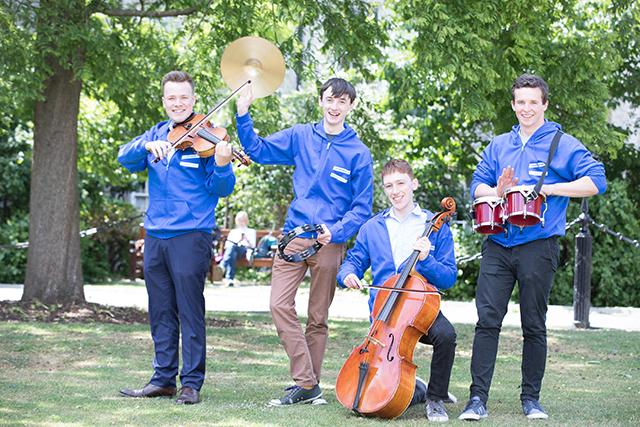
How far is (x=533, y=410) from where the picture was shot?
3.93m

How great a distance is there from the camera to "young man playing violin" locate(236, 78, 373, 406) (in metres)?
4.20

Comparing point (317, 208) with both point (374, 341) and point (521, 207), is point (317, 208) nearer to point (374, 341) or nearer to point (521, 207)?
point (374, 341)

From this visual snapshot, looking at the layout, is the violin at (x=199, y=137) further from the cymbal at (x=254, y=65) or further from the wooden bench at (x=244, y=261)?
the wooden bench at (x=244, y=261)

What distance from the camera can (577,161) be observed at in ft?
12.9

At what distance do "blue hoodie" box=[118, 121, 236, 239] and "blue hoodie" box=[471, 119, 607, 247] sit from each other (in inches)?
66.9

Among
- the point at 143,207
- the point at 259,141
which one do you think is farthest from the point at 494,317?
the point at 143,207

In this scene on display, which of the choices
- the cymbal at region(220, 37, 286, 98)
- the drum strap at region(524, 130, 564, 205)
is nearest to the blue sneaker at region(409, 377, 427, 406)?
the drum strap at region(524, 130, 564, 205)

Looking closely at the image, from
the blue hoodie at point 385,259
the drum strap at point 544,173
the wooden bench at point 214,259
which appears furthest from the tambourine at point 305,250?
→ the wooden bench at point 214,259

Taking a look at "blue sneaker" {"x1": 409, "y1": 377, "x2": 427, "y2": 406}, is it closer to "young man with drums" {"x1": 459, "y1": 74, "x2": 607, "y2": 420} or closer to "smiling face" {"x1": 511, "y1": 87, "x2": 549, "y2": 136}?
"young man with drums" {"x1": 459, "y1": 74, "x2": 607, "y2": 420}

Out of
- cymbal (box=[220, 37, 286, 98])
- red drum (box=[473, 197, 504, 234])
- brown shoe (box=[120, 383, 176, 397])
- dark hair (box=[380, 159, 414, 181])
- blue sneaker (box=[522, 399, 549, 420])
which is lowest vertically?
brown shoe (box=[120, 383, 176, 397])

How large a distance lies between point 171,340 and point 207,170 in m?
1.10

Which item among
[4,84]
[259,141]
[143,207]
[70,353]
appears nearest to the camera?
[259,141]

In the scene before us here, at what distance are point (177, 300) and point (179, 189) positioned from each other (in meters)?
0.69

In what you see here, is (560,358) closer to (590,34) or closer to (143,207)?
(590,34)
